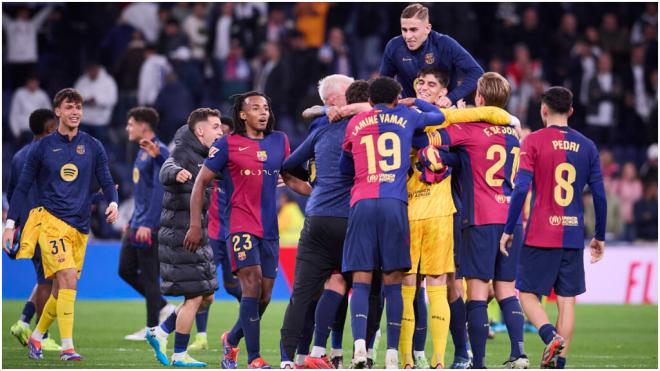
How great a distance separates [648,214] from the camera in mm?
20938

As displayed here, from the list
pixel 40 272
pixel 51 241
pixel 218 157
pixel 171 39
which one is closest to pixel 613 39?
pixel 171 39

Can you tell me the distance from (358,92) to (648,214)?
40.7 ft

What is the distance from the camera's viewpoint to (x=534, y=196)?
1007 cm

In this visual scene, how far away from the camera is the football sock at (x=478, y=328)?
380 inches

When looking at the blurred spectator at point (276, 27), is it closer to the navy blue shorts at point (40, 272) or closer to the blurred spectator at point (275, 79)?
the blurred spectator at point (275, 79)

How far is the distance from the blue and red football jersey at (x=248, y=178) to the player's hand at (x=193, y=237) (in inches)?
12.0

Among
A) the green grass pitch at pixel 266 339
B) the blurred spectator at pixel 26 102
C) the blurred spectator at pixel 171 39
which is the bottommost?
the green grass pitch at pixel 266 339

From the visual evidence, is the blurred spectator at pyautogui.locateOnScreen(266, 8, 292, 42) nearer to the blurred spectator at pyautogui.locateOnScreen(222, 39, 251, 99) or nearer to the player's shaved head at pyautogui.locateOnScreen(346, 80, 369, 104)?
the blurred spectator at pyautogui.locateOnScreen(222, 39, 251, 99)

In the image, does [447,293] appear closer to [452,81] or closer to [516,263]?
Result: [516,263]

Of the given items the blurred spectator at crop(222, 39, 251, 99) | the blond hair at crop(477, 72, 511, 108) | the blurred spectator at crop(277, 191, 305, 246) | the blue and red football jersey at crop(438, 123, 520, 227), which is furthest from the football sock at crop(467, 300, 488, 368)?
the blurred spectator at crop(222, 39, 251, 99)

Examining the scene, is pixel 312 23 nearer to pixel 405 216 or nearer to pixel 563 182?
pixel 563 182

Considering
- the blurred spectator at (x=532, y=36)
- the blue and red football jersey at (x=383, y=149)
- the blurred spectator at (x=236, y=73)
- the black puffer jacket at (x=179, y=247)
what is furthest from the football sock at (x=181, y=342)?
the blurred spectator at (x=532, y=36)

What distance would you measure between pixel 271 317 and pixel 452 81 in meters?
6.15

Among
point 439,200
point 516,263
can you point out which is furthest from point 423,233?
point 516,263
